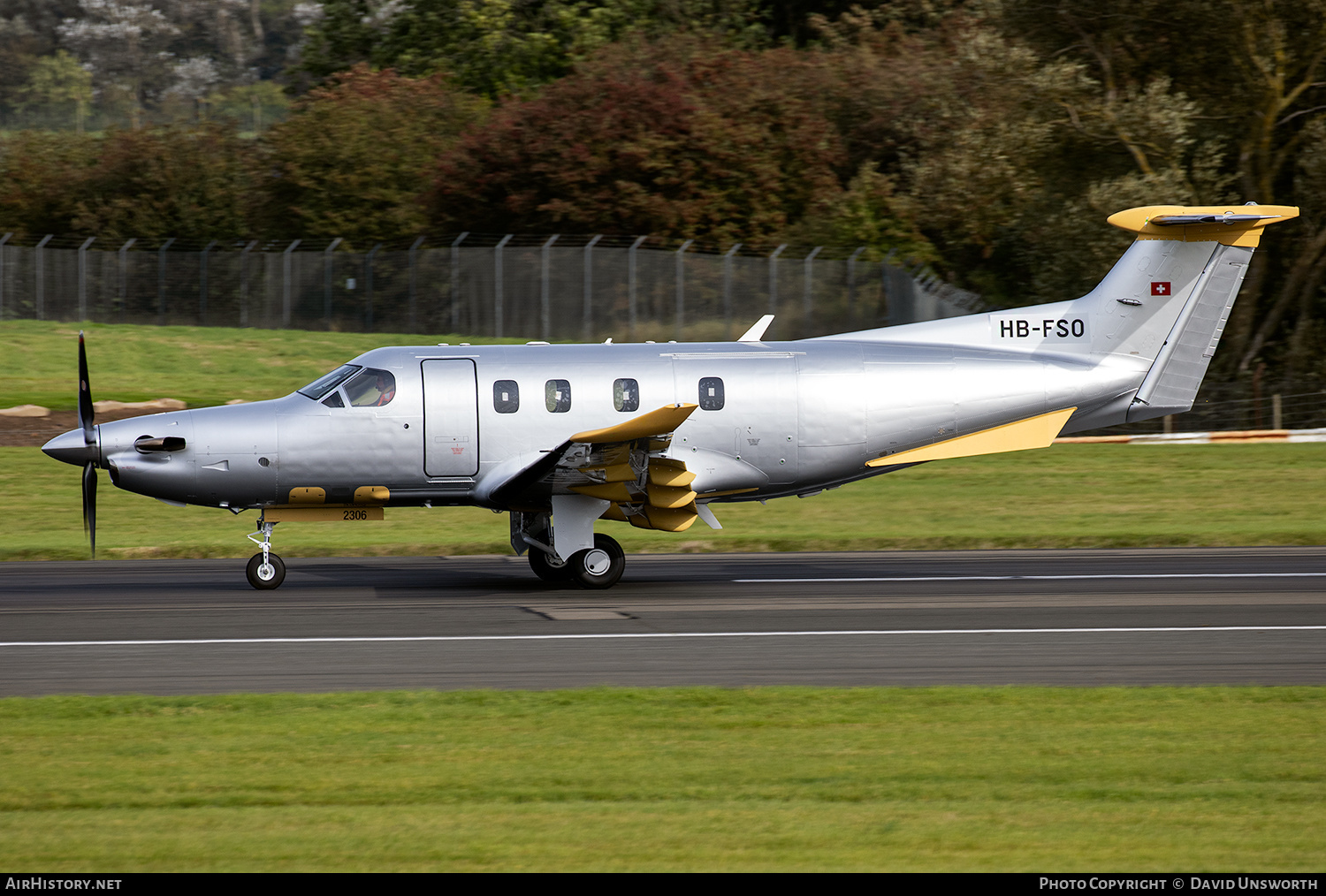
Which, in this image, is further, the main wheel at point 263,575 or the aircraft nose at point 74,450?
the main wheel at point 263,575

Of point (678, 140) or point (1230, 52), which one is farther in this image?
point (678, 140)

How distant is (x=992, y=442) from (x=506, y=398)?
5721mm

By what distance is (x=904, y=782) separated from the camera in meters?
8.09

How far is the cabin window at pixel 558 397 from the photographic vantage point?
54.0 feet

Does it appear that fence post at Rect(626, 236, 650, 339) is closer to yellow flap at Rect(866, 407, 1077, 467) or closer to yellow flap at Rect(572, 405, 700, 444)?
yellow flap at Rect(866, 407, 1077, 467)

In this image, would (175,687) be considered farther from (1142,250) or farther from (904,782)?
(1142,250)

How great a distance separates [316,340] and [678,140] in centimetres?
1288

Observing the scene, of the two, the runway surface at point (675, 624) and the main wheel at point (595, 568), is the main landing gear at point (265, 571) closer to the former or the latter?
the runway surface at point (675, 624)

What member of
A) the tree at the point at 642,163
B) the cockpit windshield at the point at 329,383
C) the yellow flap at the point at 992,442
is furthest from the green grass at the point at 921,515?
the tree at the point at 642,163

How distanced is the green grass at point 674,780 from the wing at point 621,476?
4756mm

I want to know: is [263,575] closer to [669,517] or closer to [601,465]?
[601,465]

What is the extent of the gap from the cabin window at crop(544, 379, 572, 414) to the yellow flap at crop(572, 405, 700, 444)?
5.01 ft

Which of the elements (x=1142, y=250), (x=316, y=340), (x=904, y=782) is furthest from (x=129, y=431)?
(x=316, y=340)

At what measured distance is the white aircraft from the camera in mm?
16031
